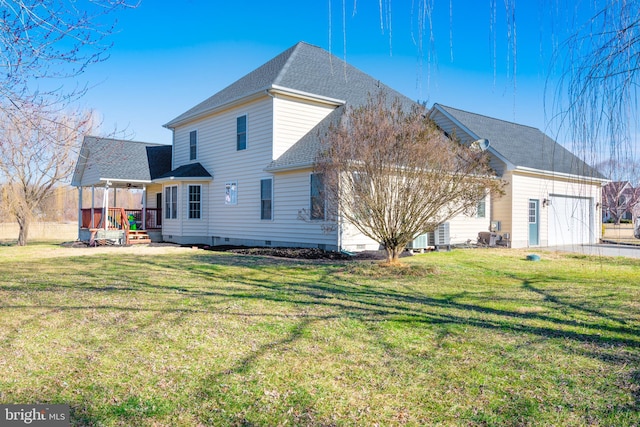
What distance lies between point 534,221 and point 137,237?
650 inches

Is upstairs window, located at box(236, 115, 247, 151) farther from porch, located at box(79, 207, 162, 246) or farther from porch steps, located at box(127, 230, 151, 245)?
porch steps, located at box(127, 230, 151, 245)

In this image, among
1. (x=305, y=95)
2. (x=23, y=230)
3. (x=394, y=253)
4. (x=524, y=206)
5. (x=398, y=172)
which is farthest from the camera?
(x=23, y=230)

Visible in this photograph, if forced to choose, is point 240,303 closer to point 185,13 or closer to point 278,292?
point 278,292

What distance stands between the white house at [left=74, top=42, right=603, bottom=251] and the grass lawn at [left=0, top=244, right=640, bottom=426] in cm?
748

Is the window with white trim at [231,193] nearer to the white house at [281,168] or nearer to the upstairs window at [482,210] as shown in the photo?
the white house at [281,168]

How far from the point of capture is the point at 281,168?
611 inches

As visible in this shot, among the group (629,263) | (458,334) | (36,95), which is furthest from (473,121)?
(36,95)

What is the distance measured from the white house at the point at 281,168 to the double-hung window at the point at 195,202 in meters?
0.04

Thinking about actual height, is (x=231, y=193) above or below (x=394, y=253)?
above

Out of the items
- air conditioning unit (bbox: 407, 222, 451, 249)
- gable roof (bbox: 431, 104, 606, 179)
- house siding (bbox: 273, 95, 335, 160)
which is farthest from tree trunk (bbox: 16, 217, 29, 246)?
gable roof (bbox: 431, 104, 606, 179)

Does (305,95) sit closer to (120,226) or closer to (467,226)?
(467,226)

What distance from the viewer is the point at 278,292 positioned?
7785 mm

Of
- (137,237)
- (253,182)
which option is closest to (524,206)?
(253,182)

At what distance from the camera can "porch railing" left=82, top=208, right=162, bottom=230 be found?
63.1 feet
